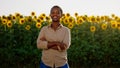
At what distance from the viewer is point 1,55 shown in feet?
30.1

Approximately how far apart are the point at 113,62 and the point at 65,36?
Answer: 16.0 ft

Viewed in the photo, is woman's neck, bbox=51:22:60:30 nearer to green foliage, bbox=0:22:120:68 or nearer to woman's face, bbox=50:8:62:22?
woman's face, bbox=50:8:62:22

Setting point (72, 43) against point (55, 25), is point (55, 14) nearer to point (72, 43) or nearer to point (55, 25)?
point (55, 25)

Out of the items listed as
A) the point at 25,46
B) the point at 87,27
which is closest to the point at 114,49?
the point at 87,27

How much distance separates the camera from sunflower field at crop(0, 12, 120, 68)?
30.2ft

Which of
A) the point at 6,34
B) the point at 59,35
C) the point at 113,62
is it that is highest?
the point at 59,35

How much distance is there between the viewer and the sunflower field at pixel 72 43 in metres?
9.20

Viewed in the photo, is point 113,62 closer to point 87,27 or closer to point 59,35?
point 87,27

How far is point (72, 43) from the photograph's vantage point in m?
9.29

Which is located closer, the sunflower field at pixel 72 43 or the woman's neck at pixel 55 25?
the woman's neck at pixel 55 25

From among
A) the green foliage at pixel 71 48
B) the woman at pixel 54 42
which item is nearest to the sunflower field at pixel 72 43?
the green foliage at pixel 71 48

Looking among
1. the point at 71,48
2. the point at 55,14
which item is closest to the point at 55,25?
the point at 55,14

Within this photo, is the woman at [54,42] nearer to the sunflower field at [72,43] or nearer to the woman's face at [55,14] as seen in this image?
the woman's face at [55,14]

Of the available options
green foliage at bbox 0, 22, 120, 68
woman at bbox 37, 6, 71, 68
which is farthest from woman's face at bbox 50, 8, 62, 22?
green foliage at bbox 0, 22, 120, 68
